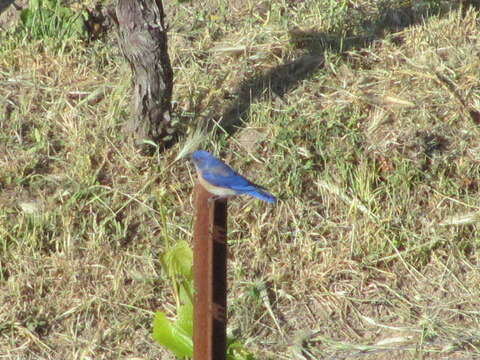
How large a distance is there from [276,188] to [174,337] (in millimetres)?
1615

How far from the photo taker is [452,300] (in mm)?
4805

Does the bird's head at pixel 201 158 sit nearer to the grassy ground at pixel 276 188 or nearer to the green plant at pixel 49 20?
the grassy ground at pixel 276 188

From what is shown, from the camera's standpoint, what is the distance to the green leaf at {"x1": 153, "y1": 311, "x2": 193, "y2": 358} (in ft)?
11.9

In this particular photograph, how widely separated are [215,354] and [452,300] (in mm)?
2117

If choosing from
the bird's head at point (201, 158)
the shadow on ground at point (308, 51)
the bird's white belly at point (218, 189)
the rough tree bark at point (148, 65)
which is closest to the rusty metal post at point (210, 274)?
the bird's white belly at point (218, 189)

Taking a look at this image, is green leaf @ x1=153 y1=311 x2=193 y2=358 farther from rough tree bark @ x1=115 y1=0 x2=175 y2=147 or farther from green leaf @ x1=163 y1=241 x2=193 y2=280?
rough tree bark @ x1=115 y1=0 x2=175 y2=147

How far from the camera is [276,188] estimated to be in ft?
16.8

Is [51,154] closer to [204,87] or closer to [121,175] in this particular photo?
[121,175]

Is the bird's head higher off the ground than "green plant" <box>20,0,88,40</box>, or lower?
lower

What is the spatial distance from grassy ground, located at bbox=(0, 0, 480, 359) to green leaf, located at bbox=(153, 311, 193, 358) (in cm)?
67

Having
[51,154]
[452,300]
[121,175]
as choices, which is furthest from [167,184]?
[452,300]

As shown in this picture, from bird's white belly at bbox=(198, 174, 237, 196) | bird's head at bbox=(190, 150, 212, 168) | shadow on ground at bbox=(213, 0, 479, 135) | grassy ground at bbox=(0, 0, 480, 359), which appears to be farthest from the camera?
shadow on ground at bbox=(213, 0, 479, 135)

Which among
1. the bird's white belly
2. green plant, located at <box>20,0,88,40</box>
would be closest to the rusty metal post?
the bird's white belly

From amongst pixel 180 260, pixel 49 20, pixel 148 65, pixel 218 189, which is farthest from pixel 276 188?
pixel 49 20
